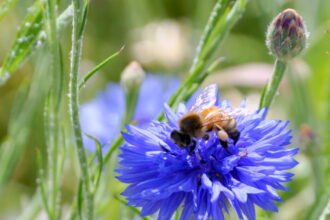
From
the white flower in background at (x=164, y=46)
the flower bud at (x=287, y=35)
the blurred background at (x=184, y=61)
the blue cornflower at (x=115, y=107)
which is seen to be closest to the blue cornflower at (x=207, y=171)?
the flower bud at (x=287, y=35)

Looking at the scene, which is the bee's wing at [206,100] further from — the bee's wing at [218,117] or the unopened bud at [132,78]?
the unopened bud at [132,78]

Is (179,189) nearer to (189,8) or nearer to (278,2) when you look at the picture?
(278,2)

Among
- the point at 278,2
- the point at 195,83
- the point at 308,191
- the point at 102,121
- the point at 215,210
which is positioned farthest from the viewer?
the point at 102,121

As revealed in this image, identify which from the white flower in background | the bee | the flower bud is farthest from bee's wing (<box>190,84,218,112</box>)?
the white flower in background

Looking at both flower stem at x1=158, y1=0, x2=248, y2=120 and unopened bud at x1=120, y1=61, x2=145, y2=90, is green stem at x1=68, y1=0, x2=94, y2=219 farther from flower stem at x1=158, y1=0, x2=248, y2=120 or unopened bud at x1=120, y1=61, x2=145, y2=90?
unopened bud at x1=120, y1=61, x2=145, y2=90

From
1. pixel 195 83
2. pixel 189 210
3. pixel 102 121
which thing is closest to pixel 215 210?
pixel 189 210
